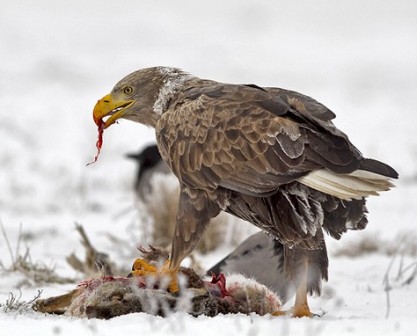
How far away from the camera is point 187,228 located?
4508 millimetres

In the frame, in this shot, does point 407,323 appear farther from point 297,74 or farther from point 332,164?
point 297,74

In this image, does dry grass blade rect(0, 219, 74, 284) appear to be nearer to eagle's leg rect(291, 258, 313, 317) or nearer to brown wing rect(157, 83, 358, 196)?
brown wing rect(157, 83, 358, 196)

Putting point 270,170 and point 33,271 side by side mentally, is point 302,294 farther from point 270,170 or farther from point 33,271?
point 33,271

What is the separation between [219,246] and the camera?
25.4 ft

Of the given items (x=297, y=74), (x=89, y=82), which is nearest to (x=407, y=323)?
(x=89, y=82)

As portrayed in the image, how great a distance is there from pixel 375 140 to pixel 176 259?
36.9 ft

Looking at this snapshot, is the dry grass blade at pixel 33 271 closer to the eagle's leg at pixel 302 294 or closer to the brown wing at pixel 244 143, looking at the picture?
the brown wing at pixel 244 143

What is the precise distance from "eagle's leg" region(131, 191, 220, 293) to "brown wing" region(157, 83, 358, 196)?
0.09 metres

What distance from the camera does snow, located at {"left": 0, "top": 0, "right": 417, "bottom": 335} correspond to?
17.0ft

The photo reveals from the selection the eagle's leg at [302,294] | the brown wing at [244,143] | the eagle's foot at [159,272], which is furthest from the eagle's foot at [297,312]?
the brown wing at [244,143]

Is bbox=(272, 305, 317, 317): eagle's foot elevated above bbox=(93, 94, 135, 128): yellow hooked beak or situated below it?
below

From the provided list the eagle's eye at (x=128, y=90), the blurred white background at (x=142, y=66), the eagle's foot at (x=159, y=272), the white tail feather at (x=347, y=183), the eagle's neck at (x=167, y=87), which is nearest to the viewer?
the white tail feather at (x=347, y=183)

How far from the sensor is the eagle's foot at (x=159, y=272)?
4406 millimetres

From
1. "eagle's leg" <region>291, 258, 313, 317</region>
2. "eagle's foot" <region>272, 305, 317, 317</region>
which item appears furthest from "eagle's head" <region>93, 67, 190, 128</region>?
"eagle's foot" <region>272, 305, 317, 317</region>
